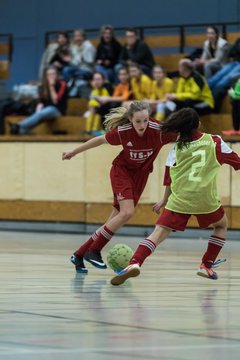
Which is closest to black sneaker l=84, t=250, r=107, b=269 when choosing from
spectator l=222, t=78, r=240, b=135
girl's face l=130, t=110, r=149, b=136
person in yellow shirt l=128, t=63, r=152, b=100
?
girl's face l=130, t=110, r=149, b=136

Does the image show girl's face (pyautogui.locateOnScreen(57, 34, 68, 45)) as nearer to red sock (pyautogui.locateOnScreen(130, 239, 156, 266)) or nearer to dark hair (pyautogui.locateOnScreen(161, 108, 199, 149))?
dark hair (pyautogui.locateOnScreen(161, 108, 199, 149))

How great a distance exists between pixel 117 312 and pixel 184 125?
2934 millimetres

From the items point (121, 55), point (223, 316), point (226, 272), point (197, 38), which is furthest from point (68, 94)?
point (223, 316)

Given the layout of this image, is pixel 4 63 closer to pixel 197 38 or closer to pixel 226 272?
pixel 197 38

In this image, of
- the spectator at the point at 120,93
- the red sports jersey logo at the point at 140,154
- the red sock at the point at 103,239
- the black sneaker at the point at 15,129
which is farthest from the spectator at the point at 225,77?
the red sock at the point at 103,239

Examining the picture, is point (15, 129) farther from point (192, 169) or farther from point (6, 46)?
point (192, 169)

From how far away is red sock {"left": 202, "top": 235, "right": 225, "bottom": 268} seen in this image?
1175 cm

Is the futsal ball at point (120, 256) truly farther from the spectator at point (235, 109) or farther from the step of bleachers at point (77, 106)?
the step of bleachers at point (77, 106)

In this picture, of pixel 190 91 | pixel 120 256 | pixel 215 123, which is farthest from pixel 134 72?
Answer: pixel 120 256

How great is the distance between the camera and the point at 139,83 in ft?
73.6

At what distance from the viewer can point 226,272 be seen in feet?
42.6

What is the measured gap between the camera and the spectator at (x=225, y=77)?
2178 centimetres

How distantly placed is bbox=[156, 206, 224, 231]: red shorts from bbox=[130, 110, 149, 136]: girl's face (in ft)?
3.57

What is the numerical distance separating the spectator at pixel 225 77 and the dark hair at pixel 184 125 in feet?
34.4
